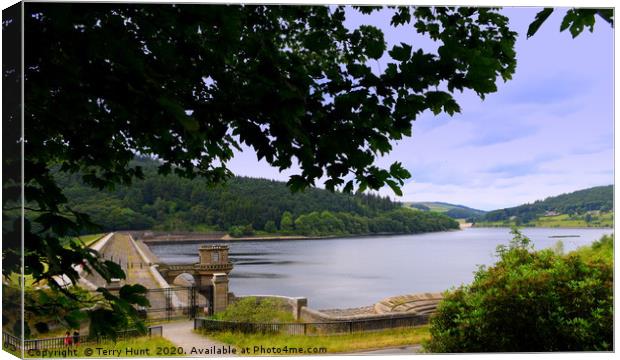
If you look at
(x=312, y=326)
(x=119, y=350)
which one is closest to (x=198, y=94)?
(x=119, y=350)

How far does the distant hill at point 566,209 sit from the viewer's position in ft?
17.2

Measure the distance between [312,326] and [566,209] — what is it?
8.00ft

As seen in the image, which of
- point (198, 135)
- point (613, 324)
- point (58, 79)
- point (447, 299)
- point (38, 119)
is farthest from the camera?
point (447, 299)

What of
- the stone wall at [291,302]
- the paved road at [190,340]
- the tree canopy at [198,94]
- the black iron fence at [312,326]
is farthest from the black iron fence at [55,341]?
the tree canopy at [198,94]

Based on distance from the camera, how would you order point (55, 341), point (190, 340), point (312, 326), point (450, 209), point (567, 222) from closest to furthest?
point (55, 341), point (190, 340), point (312, 326), point (567, 222), point (450, 209)

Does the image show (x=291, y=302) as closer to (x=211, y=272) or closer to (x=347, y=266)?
(x=347, y=266)

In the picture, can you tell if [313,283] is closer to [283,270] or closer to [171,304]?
[283,270]

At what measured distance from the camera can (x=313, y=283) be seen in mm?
5297

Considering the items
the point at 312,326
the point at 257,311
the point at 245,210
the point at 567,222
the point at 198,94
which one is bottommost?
the point at 312,326

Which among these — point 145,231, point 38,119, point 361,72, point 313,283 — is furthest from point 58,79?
point 313,283

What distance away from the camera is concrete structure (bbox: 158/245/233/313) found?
519 centimetres

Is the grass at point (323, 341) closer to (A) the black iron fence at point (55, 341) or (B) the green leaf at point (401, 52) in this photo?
(A) the black iron fence at point (55, 341)

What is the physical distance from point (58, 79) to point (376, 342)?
3.75 meters

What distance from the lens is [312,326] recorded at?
203 inches
